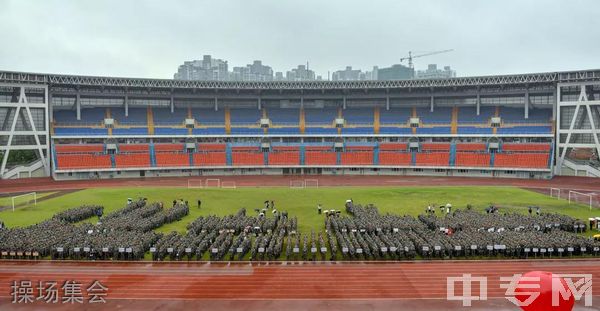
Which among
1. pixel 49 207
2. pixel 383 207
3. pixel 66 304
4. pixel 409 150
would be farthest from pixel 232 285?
pixel 409 150

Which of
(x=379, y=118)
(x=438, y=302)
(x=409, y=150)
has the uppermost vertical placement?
(x=379, y=118)

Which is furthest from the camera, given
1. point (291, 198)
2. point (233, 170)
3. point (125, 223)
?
point (233, 170)

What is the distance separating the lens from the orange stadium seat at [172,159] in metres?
55.8

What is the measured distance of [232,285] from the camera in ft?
55.7

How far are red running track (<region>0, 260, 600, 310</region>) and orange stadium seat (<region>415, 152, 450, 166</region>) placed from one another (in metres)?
36.3

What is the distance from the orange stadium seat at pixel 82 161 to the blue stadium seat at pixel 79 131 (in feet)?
12.8

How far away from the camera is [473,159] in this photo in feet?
180

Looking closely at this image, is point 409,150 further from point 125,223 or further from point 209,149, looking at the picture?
point 125,223

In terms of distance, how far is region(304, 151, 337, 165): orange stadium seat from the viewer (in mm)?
57312

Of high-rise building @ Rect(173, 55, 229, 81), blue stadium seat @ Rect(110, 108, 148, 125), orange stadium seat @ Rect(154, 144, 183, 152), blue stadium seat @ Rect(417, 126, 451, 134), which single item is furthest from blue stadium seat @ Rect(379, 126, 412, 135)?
high-rise building @ Rect(173, 55, 229, 81)

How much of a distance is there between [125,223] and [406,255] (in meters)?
17.7

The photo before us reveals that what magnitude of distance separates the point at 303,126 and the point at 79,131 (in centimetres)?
3224

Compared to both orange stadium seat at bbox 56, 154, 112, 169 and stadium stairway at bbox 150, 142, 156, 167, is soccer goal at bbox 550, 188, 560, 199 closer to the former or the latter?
stadium stairway at bbox 150, 142, 156, 167

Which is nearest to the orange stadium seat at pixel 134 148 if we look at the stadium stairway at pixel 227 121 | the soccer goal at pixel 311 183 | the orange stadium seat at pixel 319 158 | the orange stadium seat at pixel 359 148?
the stadium stairway at pixel 227 121
